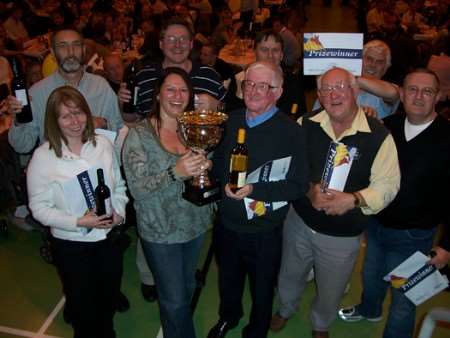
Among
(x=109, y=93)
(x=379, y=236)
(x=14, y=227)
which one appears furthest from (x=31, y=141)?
(x=379, y=236)

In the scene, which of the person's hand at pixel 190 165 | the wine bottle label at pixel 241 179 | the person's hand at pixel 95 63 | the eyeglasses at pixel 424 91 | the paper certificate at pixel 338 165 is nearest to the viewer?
the person's hand at pixel 190 165

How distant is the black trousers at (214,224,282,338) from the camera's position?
2.59m

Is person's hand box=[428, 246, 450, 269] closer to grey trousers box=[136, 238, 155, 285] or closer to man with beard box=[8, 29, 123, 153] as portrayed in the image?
grey trousers box=[136, 238, 155, 285]

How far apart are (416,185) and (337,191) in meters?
0.51

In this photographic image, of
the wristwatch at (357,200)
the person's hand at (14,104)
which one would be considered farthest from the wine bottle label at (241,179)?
the person's hand at (14,104)

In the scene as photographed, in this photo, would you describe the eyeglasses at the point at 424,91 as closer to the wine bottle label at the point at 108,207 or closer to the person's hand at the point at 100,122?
the wine bottle label at the point at 108,207

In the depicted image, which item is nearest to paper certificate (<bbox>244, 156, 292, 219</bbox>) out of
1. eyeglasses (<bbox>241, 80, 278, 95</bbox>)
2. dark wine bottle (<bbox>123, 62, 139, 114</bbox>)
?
eyeglasses (<bbox>241, 80, 278, 95</bbox>)

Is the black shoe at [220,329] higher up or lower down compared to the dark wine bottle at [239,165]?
lower down

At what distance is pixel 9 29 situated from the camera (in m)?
8.26

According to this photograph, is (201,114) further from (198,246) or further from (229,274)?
(229,274)

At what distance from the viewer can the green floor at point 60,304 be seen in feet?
10.7

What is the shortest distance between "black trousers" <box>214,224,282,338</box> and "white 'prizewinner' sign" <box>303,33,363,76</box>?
48.8 inches

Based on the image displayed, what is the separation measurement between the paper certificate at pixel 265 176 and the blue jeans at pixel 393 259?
89cm

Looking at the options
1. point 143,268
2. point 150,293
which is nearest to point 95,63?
point 143,268
